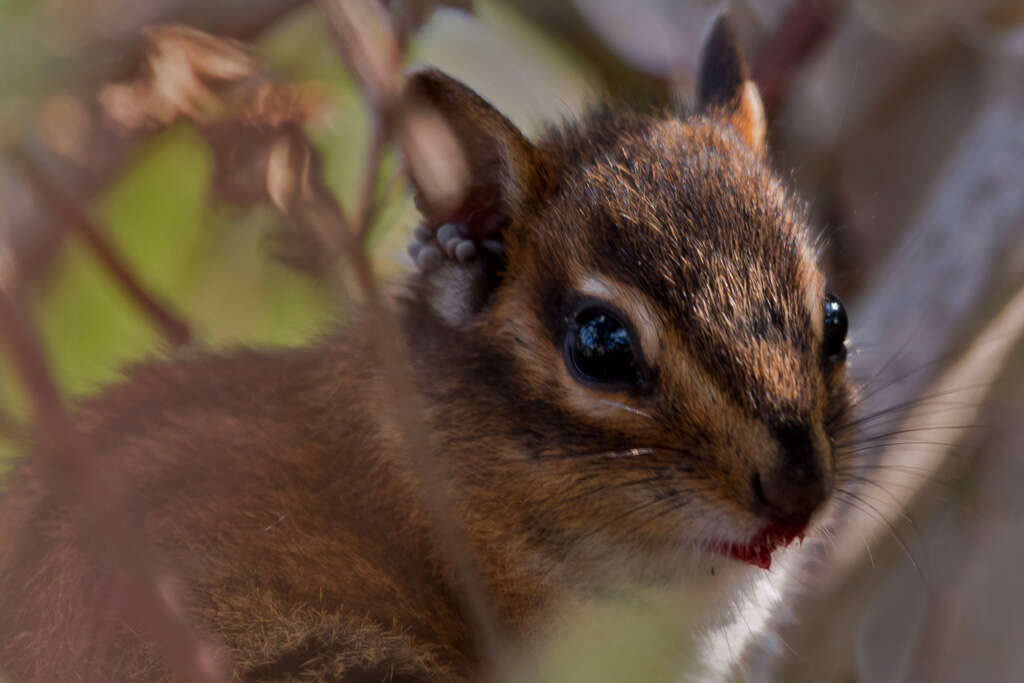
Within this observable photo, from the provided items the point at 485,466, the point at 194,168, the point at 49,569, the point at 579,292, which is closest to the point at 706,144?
the point at 579,292

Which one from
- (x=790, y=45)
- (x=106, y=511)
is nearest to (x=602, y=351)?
(x=106, y=511)

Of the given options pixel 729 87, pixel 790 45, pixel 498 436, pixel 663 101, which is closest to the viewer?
pixel 498 436

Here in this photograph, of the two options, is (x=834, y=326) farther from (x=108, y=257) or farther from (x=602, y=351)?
(x=108, y=257)

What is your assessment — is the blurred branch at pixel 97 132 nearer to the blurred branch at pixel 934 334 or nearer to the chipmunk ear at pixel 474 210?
the chipmunk ear at pixel 474 210

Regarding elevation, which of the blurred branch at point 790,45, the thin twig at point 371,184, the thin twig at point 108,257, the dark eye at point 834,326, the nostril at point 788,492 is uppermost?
the blurred branch at point 790,45

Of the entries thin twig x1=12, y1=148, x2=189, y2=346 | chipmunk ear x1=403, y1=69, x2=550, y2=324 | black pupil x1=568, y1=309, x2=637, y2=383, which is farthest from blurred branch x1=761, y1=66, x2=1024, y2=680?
thin twig x1=12, y1=148, x2=189, y2=346

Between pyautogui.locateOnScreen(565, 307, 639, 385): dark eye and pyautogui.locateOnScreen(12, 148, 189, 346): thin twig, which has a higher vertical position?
pyautogui.locateOnScreen(565, 307, 639, 385): dark eye

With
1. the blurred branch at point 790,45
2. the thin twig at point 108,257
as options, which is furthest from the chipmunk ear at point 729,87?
the thin twig at point 108,257

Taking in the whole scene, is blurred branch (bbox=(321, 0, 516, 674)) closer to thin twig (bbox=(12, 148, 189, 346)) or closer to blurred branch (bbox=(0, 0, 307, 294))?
blurred branch (bbox=(0, 0, 307, 294))

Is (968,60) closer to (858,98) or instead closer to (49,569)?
(858,98)
